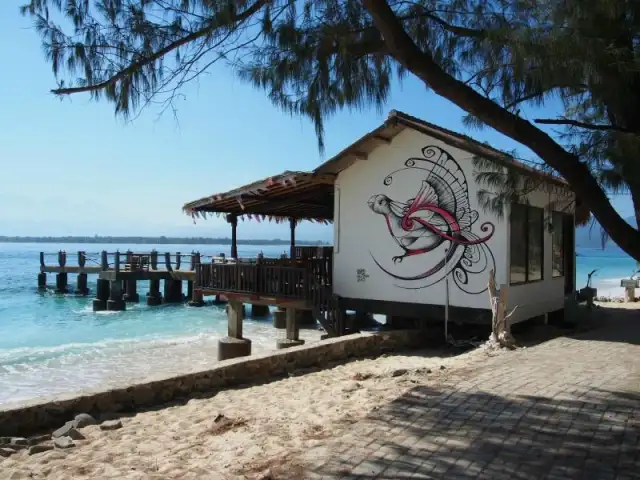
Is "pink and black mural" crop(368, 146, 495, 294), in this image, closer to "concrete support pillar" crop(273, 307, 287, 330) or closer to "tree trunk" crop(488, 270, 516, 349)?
"tree trunk" crop(488, 270, 516, 349)

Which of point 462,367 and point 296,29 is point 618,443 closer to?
point 462,367

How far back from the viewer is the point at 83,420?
18.3 feet

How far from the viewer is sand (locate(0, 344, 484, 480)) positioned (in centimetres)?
425

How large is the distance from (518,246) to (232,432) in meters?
7.97

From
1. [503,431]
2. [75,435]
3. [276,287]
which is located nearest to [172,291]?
[276,287]

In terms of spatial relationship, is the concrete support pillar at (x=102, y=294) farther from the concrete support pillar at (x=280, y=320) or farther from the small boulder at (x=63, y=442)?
the small boulder at (x=63, y=442)

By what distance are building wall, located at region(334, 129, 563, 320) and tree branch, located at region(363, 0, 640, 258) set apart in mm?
6130

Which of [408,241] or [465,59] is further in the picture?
[408,241]

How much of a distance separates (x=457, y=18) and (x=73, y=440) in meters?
5.41

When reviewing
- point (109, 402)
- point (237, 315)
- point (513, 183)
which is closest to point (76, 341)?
point (237, 315)

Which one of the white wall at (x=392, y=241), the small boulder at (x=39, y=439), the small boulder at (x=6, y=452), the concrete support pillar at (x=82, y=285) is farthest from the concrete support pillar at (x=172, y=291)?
the small boulder at (x=6, y=452)

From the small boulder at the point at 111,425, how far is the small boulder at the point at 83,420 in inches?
5.3

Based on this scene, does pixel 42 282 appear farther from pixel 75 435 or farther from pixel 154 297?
pixel 75 435

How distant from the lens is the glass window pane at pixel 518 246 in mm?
10922
